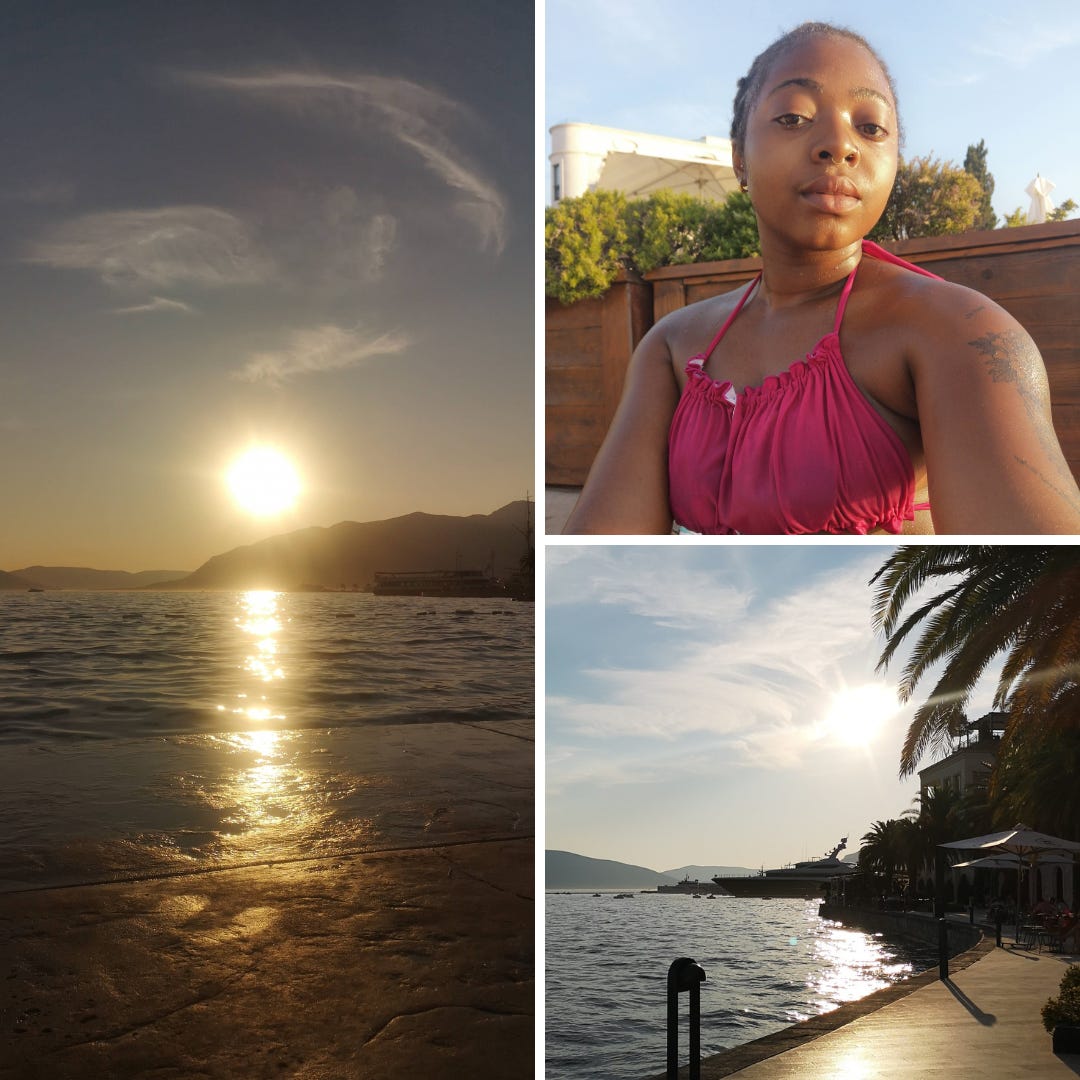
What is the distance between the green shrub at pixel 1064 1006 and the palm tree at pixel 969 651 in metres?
0.23

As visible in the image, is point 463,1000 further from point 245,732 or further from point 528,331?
point 528,331

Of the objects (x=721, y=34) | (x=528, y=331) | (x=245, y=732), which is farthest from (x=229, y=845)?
(x=528, y=331)

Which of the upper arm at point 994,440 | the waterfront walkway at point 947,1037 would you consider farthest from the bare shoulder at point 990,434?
the waterfront walkway at point 947,1037

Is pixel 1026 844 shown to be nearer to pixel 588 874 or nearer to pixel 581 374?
pixel 588 874

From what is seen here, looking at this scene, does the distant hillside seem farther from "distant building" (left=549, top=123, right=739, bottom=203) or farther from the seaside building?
"distant building" (left=549, top=123, right=739, bottom=203)

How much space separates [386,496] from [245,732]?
125 cm

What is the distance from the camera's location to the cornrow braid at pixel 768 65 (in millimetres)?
621

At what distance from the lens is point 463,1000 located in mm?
1897

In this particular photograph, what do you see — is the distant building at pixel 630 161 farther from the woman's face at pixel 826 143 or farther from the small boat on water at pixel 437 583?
the small boat on water at pixel 437 583

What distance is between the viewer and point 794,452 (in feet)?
1.95

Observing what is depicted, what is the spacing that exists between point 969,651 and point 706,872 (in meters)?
0.33

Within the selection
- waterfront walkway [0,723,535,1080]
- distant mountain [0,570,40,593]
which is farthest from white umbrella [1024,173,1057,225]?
distant mountain [0,570,40,593]

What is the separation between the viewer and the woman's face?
1.98ft

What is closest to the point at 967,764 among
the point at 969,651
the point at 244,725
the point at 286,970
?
the point at 969,651
